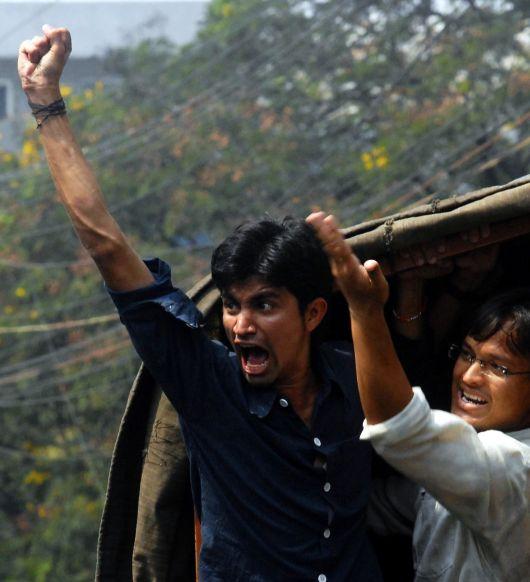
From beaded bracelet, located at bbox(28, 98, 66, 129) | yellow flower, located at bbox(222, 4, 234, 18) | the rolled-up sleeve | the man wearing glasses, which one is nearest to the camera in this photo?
the man wearing glasses

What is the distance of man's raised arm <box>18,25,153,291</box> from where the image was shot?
2723 millimetres

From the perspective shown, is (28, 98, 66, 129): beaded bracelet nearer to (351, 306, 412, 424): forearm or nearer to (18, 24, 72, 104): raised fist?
(18, 24, 72, 104): raised fist

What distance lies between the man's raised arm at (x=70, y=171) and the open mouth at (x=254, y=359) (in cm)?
27

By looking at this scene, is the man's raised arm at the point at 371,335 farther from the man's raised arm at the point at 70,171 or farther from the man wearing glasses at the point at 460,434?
the man's raised arm at the point at 70,171

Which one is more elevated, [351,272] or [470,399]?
[351,272]

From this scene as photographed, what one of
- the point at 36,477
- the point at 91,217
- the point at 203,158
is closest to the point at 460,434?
the point at 91,217

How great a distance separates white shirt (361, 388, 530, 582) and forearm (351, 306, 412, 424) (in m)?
0.02

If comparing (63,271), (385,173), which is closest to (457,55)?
(385,173)

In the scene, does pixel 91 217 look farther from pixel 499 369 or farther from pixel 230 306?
pixel 499 369

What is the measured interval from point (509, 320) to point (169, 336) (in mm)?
797

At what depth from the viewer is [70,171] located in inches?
109

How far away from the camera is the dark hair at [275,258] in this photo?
2824 mm

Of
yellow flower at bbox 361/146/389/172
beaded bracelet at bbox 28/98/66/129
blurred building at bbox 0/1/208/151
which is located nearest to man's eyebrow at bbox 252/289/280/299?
beaded bracelet at bbox 28/98/66/129

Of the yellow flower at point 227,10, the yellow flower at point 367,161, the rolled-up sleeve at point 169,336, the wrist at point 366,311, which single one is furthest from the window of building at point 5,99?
the wrist at point 366,311
